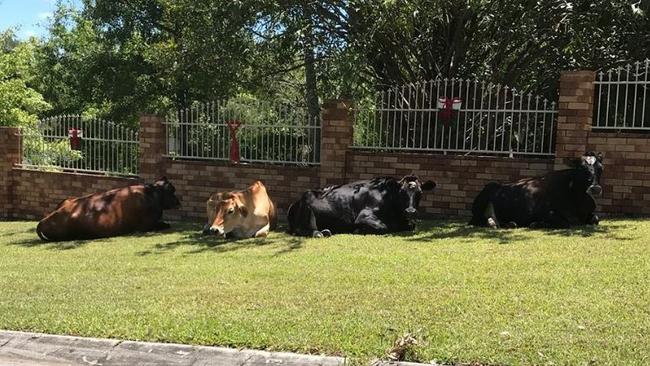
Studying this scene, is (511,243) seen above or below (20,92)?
below

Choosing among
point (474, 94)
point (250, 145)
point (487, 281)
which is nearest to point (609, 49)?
point (474, 94)

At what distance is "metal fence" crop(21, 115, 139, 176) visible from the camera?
46.6 feet

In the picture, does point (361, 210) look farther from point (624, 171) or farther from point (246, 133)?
point (624, 171)

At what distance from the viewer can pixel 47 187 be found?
1508cm

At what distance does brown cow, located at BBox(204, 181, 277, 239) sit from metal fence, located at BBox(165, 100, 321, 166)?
215 centimetres

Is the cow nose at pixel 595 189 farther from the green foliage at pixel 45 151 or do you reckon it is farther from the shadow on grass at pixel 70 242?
the green foliage at pixel 45 151

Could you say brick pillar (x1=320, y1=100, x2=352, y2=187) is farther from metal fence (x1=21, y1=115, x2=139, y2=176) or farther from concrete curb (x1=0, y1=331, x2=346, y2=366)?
concrete curb (x1=0, y1=331, x2=346, y2=366)

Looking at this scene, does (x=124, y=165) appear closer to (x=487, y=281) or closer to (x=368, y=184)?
(x=368, y=184)

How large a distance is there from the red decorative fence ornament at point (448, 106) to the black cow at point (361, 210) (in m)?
1.51

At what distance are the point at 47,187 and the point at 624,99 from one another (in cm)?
1200

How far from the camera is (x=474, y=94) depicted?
37.0ft

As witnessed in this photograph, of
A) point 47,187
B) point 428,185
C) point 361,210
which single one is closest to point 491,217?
point 428,185

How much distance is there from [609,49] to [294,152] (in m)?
6.84

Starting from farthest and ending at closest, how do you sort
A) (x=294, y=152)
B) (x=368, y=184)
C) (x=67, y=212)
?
(x=294, y=152) → (x=67, y=212) → (x=368, y=184)
